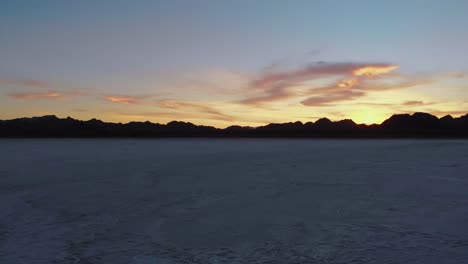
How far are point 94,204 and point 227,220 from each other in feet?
8.42

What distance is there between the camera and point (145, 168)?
13.6m

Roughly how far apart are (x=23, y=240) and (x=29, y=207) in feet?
7.27

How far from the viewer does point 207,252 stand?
460 centimetres

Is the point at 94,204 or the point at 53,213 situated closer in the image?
the point at 53,213

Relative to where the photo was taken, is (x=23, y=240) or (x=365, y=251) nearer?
(x=365, y=251)

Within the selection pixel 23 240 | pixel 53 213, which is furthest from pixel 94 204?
pixel 23 240

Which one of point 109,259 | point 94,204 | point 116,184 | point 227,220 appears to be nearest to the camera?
point 109,259

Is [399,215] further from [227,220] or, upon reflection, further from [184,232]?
[184,232]

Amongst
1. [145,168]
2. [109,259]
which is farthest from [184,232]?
[145,168]

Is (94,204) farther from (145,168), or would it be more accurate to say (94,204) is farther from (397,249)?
(145,168)

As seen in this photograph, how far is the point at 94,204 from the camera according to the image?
736 cm

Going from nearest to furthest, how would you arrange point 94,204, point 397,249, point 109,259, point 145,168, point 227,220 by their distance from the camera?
point 109,259 < point 397,249 < point 227,220 < point 94,204 < point 145,168

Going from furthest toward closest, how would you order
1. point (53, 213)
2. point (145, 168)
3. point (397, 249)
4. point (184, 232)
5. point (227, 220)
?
point (145, 168) < point (53, 213) < point (227, 220) < point (184, 232) < point (397, 249)

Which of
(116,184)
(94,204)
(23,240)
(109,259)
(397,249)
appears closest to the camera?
(109,259)
